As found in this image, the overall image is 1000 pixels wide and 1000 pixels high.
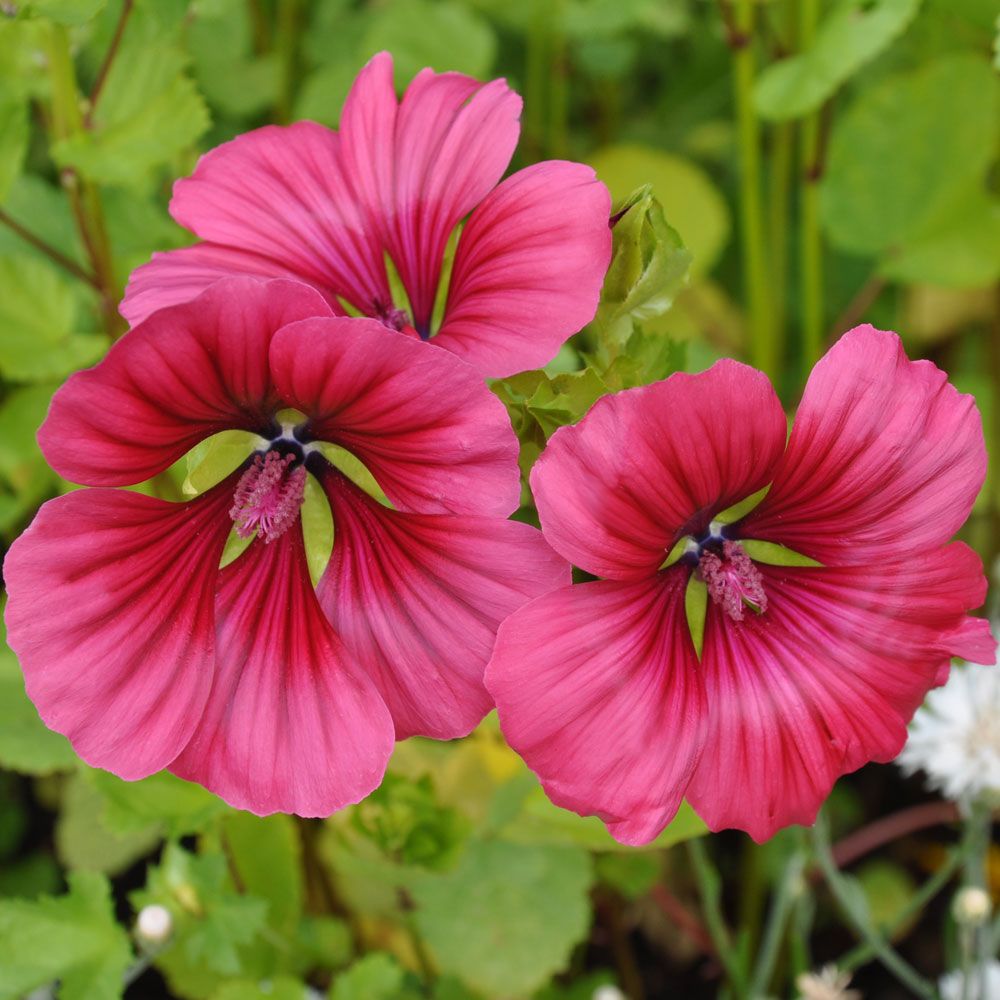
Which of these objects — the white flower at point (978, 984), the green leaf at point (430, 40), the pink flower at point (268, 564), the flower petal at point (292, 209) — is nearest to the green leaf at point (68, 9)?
the flower petal at point (292, 209)

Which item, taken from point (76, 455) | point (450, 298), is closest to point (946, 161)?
point (450, 298)

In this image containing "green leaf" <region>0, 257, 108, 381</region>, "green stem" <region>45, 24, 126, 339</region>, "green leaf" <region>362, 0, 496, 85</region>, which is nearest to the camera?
"green stem" <region>45, 24, 126, 339</region>

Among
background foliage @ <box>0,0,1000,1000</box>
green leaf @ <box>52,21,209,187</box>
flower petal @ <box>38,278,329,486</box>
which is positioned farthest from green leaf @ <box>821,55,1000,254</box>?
flower petal @ <box>38,278,329,486</box>

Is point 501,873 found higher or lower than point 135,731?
lower

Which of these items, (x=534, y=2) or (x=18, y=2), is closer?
(x=18, y=2)

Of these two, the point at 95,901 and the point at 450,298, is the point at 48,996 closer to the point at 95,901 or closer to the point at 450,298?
the point at 95,901

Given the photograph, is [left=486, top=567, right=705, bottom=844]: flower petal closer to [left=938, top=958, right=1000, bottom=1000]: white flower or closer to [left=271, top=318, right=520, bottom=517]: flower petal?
[left=271, top=318, right=520, bottom=517]: flower petal

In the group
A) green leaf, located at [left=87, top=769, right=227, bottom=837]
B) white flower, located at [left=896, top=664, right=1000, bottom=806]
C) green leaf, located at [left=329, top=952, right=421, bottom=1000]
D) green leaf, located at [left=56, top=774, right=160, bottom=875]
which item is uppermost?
green leaf, located at [left=87, top=769, right=227, bottom=837]

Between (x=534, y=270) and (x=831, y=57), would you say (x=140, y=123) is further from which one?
(x=831, y=57)
